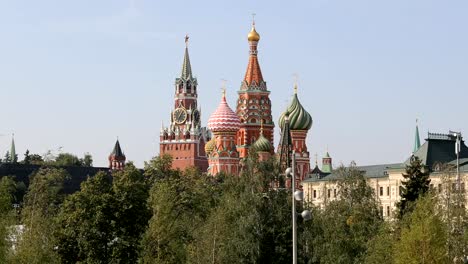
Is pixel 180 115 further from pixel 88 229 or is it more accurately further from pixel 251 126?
pixel 88 229

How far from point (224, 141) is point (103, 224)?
90.7 meters

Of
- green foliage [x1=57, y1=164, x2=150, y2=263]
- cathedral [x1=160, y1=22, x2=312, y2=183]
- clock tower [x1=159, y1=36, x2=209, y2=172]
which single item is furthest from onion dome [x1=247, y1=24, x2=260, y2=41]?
green foliage [x1=57, y1=164, x2=150, y2=263]

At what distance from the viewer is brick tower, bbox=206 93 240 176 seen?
459 feet

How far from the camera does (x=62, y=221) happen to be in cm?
5325

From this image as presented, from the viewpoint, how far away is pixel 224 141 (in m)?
142

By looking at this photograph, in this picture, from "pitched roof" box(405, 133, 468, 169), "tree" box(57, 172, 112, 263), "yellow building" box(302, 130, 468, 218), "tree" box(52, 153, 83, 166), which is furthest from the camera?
"tree" box(52, 153, 83, 166)

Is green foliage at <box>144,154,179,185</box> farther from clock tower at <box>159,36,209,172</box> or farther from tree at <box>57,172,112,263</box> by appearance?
clock tower at <box>159,36,209,172</box>

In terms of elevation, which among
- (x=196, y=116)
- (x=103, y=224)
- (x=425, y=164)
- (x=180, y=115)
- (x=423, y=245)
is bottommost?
(x=423, y=245)

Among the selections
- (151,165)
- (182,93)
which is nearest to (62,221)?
(151,165)

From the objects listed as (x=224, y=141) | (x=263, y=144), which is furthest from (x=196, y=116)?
(x=263, y=144)

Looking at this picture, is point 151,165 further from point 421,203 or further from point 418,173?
point 421,203

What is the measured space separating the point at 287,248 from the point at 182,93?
487 ft

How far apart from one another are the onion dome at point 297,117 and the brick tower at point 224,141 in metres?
8.93

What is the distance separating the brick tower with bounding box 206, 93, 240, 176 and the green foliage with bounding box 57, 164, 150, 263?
84724 mm
